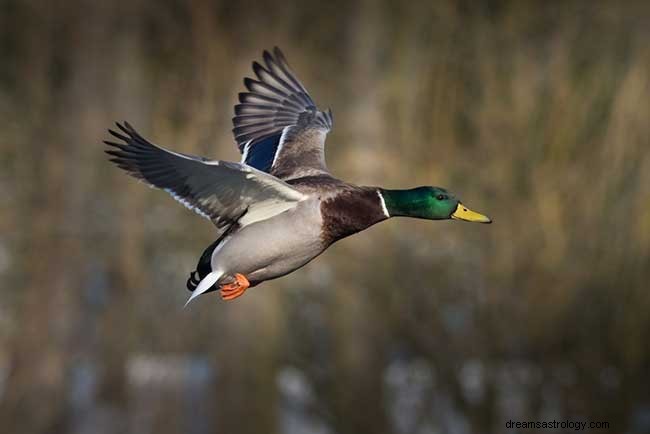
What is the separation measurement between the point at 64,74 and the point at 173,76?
55.1 inches

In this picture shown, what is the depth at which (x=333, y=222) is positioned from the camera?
5688 mm

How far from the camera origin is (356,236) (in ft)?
38.0

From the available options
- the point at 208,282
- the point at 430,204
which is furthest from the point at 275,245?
the point at 430,204

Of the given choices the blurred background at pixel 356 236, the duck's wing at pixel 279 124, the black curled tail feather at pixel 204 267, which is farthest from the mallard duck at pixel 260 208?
the blurred background at pixel 356 236

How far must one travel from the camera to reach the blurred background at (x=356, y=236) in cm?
1105

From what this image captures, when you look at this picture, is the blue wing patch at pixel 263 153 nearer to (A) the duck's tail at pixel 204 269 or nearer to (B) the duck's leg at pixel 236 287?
(A) the duck's tail at pixel 204 269

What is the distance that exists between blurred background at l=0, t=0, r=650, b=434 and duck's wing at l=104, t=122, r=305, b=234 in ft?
17.1

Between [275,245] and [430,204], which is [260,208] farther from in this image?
Result: [430,204]

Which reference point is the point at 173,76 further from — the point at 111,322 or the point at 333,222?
the point at 333,222

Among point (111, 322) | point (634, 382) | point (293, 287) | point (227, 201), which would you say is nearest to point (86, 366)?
point (111, 322)

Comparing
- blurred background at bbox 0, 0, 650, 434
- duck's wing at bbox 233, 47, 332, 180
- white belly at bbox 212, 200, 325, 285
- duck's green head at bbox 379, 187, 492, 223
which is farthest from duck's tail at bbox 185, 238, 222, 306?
blurred background at bbox 0, 0, 650, 434

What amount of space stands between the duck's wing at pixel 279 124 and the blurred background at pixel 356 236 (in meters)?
4.02

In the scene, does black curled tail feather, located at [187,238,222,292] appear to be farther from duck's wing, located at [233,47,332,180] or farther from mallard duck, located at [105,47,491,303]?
duck's wing, located at [233,47,332,180]

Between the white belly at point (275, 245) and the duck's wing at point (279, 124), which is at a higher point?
the duck's wing at point (279, 124)
